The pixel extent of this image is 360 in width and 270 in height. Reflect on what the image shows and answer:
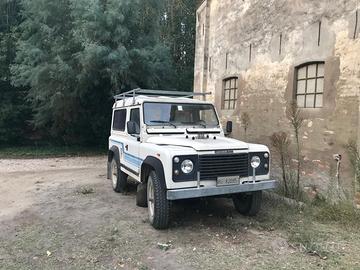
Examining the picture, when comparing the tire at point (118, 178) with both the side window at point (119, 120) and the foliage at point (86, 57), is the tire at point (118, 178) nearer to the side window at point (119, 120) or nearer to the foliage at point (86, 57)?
the side window at point (119, 120)

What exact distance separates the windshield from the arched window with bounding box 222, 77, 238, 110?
3.43 metres

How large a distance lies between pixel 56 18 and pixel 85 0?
7.39 feet

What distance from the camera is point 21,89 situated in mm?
19047

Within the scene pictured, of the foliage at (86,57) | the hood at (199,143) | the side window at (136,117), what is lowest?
the hood at (199,143)

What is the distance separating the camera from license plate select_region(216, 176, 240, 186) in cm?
550

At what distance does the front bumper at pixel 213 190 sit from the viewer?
518 cm

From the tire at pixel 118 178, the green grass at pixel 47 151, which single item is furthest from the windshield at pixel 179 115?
the green grass at pixel 47 151

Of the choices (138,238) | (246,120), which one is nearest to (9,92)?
(246,120)

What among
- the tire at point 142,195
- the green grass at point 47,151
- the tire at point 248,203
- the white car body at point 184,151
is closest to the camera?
the white car body at point 184,151

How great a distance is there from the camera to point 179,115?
7137 millimetres

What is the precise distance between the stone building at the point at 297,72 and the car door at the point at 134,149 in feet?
11.5

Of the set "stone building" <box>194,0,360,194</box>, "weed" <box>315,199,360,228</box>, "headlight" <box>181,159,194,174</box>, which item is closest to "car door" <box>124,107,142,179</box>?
"headlight" <box>181,159,194,174</box>

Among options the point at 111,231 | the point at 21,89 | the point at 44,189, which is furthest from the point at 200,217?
the point at 21,89

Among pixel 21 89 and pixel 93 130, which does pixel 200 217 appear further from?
pixel 21 89
